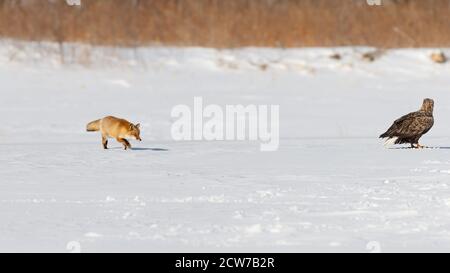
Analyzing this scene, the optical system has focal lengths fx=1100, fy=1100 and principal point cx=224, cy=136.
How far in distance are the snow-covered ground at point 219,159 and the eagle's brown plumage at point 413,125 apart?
19 cm

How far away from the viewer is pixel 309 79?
20.8 metres

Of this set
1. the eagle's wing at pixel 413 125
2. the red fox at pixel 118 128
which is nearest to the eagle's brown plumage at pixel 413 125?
the eagle's wing at pixel 413 125

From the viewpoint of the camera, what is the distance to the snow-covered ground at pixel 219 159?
23.6 ft

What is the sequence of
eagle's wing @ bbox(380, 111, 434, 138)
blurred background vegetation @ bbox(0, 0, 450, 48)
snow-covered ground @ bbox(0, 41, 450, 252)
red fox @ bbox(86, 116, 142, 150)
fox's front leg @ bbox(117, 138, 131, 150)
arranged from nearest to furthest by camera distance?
snow-covered ground @ bbox(0, 41, 450, 252) → eagle's wing @ bbox(380, 111, 434, 138) → red fox @ bbox(86, 116, 142, 150) → fox's front leg @ bbox(117, 138, 131, 150) → blurred background vegetation @ bbox(0, 0, 450, 48)

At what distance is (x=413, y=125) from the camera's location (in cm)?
1184

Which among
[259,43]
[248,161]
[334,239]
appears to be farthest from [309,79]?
[334,239]

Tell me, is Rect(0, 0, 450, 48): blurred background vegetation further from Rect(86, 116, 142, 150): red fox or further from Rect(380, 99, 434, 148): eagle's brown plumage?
Rect(380, 99, 434, 148): eagle's brown plumage

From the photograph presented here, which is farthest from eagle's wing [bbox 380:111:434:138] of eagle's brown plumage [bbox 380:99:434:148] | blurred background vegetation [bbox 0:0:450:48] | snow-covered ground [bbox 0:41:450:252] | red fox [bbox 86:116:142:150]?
blurred background vegetation [bbox 0:0:450:48]

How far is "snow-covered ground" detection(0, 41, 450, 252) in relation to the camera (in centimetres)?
718

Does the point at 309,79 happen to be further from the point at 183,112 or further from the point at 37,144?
the point at 37,144

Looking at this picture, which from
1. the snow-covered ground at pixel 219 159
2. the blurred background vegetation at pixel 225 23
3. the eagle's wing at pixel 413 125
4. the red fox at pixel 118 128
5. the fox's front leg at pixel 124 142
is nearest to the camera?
the snow-covered ground at pixel 219 159

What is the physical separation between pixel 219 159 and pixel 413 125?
214 centimetres

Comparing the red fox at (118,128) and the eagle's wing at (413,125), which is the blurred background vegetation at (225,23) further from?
the eagle's wing at (413,125)

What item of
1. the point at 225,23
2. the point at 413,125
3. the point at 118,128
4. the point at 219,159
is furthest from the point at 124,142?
the point at 225,23
